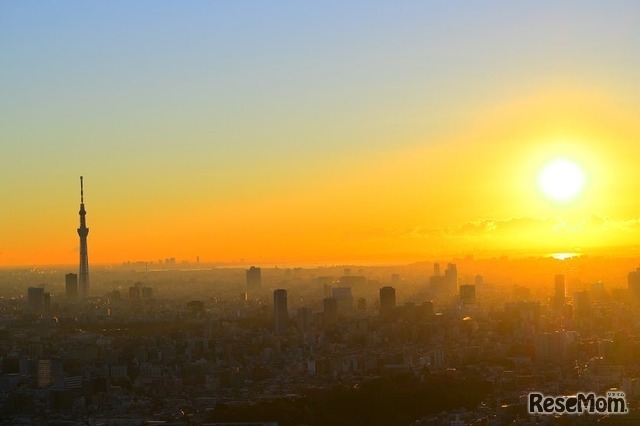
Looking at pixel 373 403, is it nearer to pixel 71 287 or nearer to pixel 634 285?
pixel 634 285

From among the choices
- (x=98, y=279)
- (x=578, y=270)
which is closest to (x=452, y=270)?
(x=578, y=270)

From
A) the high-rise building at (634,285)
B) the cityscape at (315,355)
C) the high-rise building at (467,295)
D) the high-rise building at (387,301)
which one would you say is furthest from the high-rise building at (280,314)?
the high-rise building at (634,285)

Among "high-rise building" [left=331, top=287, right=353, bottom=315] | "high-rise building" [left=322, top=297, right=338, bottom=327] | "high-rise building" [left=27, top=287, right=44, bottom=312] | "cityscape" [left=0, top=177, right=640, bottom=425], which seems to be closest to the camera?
"cityscape" [left=0, top=177, right=640, bottom=425]

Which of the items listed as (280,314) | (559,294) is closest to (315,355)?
(280,314)

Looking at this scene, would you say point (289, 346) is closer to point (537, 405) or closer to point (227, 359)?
point (227, 359)

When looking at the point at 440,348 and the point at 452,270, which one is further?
the point at 452,270

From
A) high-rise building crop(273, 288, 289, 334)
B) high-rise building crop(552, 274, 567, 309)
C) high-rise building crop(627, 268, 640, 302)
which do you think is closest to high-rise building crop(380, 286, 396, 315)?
high-rise building crop(273, 288, 289, 334)

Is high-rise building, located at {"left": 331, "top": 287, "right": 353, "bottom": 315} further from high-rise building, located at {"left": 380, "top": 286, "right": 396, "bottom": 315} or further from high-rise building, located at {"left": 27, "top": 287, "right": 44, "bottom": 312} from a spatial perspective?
high-rise building, located at {"left": 27, "top": 287, "right": 44, "bottom": 312}
